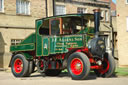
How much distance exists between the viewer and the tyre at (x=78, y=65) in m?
11.0

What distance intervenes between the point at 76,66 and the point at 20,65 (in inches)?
144

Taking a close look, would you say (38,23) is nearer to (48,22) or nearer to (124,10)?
(48,22)

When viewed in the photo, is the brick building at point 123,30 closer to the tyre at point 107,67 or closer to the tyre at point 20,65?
the tyre at point 107,67

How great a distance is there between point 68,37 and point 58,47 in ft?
2.26

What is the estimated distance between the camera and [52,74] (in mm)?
14430

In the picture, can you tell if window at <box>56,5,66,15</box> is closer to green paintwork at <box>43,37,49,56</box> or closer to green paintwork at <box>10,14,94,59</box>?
green paintwork at <box>10,14,94,59</box>

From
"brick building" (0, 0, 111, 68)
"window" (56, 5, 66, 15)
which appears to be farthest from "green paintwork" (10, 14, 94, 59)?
"window" (56, 5, 66, 15)

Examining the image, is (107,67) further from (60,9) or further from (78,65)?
(60,9)

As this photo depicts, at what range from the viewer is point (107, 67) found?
12406 mm

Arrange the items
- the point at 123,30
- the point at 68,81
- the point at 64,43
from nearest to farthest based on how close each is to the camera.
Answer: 1. the point at 68,81
2. the point at 64,43
3. the point at 123,30

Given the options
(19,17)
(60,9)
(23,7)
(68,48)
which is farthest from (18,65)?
(60,9)

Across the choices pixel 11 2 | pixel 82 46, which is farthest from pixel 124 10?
pixel 82 46

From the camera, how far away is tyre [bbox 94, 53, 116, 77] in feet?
40.0

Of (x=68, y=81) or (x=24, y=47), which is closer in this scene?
(x=68, y=81)
